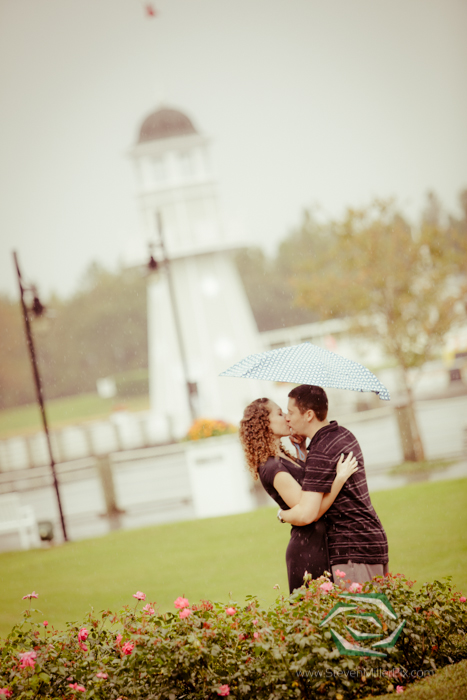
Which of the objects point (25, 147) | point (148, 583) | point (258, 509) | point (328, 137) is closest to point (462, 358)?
point (258, 509)

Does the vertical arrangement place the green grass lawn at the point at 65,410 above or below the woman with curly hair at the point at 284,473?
below

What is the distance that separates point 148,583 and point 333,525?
4.52m

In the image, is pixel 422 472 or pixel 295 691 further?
pixel 422 472

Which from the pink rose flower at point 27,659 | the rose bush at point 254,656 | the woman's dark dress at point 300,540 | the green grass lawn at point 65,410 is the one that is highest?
the woman's dark dress at point 300,540

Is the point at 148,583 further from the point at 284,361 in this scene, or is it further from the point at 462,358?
the point at 462,358

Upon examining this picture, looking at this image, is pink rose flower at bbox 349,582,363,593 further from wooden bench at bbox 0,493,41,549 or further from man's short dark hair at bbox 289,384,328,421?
wooden bench at bbox 0,493,41,549

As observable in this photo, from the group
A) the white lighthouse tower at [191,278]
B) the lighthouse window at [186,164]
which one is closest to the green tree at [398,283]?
the white lighthouse tower at [191,278]

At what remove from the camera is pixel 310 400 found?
338cm

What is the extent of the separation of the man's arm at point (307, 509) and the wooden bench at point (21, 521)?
8717 millimetres

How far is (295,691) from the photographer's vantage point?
3.00m

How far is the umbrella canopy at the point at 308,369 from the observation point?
3.49 m

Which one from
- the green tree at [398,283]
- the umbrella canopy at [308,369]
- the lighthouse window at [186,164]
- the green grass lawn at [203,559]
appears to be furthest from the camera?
the lighthouse window at [186,164]

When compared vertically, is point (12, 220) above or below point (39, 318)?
above

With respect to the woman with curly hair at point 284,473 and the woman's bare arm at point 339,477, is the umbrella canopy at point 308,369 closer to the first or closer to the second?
the woman with curly hair at point 284,473
